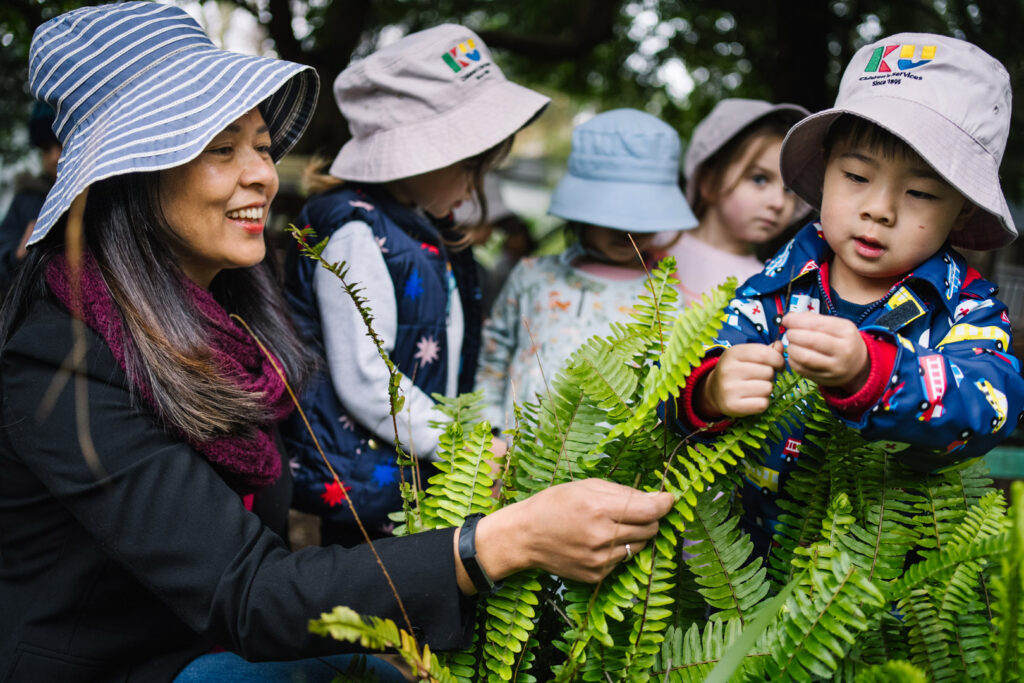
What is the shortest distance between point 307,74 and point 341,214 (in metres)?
0.45

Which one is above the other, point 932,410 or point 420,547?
point 932,410

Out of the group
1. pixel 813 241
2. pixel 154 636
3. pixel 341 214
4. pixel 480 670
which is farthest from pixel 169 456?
pixel 813 241

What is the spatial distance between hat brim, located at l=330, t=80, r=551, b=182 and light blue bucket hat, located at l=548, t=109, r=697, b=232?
0.37 meters

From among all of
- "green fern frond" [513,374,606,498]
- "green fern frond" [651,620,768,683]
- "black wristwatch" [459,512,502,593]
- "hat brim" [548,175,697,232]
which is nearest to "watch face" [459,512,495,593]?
"black wristwatch" [459,512,502,593]

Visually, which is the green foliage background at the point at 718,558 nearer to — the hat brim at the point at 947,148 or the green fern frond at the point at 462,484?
the green fern frond at the point at 462,484

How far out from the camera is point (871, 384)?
109 centimetres

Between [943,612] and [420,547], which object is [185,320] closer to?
[420,547]

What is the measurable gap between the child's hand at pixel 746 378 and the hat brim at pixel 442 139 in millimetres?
1286

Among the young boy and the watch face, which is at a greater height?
the young boy

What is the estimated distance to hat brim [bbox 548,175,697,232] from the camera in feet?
8.37

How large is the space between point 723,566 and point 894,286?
0.67 meters

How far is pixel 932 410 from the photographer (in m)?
1.10

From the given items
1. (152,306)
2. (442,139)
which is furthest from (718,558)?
(442,139)

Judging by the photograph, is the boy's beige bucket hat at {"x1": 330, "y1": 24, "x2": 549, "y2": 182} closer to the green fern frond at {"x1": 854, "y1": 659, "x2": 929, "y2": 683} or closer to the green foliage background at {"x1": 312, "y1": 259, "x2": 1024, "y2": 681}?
the green foliage background at {"x1": 312, "y1": 259, "x2": 1024, "y2": 681}
